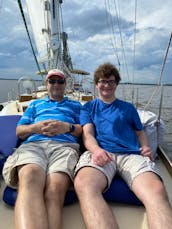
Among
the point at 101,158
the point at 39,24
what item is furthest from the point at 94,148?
the point at 39,24

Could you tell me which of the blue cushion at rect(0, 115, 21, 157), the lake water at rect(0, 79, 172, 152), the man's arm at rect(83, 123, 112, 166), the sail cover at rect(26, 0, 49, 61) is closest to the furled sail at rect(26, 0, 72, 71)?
the sail cover at rect(26, 0, 49, 61)

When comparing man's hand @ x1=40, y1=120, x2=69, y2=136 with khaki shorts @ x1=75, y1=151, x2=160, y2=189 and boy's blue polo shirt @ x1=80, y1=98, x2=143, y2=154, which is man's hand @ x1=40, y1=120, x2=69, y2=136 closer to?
boy's blue polo shirt @ x1=80, y1=98, x2=143, y2=154

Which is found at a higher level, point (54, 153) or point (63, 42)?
point (63, 42)

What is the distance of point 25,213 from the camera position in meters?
1.48

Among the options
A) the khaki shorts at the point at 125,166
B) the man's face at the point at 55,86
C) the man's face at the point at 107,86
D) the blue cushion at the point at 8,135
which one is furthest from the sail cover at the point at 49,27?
the khaki shorts at the point at 125,166

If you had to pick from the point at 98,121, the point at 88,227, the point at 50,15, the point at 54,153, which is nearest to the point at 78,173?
the point at 54,153

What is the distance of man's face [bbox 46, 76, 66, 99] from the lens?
277 centimetres

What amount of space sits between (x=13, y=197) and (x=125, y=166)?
936 millimetres

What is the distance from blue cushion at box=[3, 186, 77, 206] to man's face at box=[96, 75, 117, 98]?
110 centimetres

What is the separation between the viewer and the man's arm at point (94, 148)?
2.02m

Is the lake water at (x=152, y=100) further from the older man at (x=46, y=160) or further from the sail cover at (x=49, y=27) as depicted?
the sail cover at (x=49, y=27)

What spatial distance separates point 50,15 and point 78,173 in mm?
7162

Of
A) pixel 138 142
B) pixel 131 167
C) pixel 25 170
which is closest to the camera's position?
pixel 25 170

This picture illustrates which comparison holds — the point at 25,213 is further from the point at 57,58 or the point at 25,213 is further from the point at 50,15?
the point at 50,15
